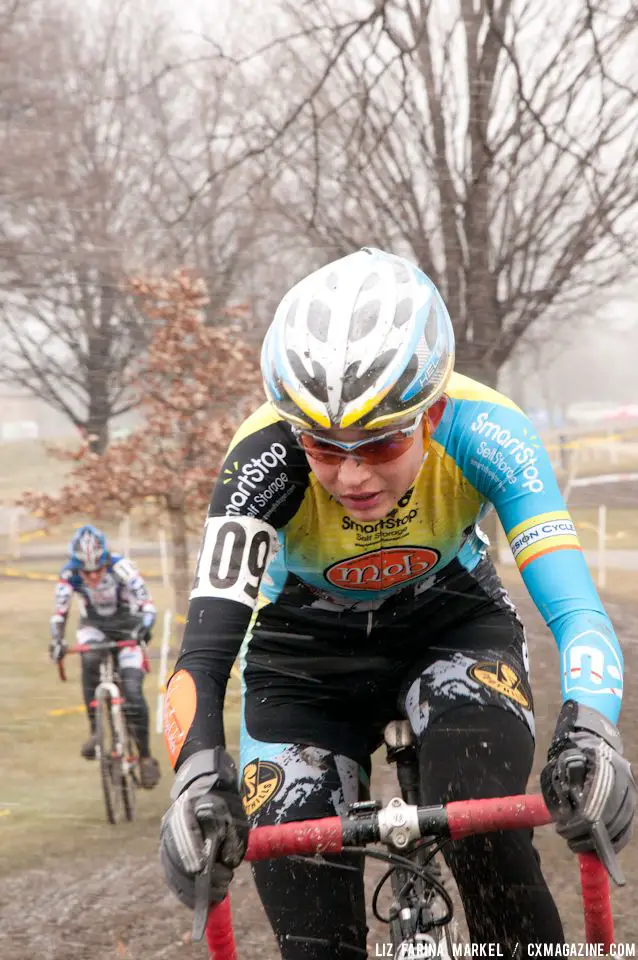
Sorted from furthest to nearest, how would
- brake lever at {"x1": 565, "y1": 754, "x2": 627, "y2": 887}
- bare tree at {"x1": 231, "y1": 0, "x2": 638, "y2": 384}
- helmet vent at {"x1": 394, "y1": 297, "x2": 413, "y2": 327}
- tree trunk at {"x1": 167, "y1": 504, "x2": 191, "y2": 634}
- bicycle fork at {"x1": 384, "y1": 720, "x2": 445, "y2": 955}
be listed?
tree trunk at {"x1": 167, "y1": 504, "x2": 191, "y2": 634}
bare tree at {"x1": 231, "y1": 0, "x2": 638, "y2": 384}
helmet vent at {"x1": 394, "y1": 297, "x2": 413, "y2": 327}
bicycle fork at {"x1": 384, "y1": 720, "x2": 445, "y2": 955}
brake lever at {"x1": 565, "y1": 754, "x2": 627, "y2": 887}

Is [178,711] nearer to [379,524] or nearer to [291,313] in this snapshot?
[379,524]

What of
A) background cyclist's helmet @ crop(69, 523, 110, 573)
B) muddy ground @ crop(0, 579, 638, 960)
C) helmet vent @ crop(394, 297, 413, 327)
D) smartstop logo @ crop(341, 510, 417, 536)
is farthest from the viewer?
background cyclist's helmet @ crop(69, 523, 110, 573)

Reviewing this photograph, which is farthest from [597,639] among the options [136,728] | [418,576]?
[136,728]

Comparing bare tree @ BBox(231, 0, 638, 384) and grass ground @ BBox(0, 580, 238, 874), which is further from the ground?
bare tree @ BBox(231, 0, 638, 384)

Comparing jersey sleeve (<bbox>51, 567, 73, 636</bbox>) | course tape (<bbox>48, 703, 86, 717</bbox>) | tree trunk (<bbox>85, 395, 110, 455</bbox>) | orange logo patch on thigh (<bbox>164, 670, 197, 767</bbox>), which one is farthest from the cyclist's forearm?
tree trunk (<bbox>85, 395, 110, 455</bbox>)

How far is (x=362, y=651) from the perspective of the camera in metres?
2.87

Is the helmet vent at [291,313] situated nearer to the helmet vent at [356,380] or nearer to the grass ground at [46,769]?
the helmet vent at [356,380]

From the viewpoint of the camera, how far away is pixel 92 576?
9562 millimetres

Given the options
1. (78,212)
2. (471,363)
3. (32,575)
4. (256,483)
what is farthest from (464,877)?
(32,575)

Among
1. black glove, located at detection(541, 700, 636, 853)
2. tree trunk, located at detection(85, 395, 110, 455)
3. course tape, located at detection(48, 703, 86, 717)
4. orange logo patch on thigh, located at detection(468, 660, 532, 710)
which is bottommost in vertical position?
course tape, located at detection(48, 703, 86, 717)

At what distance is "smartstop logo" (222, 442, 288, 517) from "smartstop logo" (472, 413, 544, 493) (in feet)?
1.67

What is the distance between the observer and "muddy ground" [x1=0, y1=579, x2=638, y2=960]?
570cm

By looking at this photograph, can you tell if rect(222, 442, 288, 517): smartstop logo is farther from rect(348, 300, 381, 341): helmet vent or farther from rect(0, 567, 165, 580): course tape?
rect(0, 567, 165, 580): course tape

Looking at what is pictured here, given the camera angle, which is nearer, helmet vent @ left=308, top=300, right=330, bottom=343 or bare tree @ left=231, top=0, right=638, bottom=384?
helmet vent @ left=308, top=300, right=330, bottom=343
